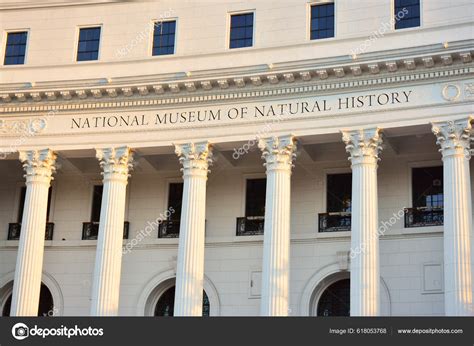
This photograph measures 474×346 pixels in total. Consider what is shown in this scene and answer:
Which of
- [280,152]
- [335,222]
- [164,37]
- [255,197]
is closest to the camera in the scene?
[280,152]

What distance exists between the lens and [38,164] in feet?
126

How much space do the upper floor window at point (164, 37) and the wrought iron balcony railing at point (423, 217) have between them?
472 inches

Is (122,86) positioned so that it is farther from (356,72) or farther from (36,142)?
(356,72)

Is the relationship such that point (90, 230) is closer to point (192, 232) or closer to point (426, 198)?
point (192, 232)

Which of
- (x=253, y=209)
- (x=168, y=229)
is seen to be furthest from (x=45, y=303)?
(x=253, y=209)

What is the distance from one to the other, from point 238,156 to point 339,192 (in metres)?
4.42

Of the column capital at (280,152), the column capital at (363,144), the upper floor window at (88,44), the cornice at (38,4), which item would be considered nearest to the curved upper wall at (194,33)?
the cornice at (38,4)

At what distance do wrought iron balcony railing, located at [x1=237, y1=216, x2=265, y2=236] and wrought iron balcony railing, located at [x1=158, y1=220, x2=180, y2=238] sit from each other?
2.82 meters

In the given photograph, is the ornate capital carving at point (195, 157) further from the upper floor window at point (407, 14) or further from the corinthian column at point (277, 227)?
the upper floor window at point (407, 14)

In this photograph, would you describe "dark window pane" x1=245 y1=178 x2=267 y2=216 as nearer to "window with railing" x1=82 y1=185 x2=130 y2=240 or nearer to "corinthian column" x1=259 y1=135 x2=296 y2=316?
"corinthian column" x1=259 y1=135 x2=296 y2=316

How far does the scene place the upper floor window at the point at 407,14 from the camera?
1419 inches
